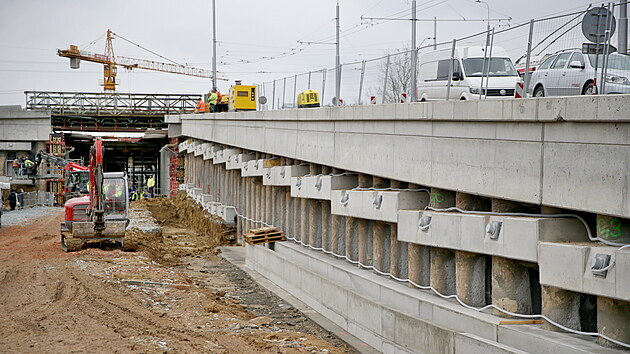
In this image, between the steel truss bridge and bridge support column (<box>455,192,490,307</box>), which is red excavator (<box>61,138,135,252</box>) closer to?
bridge support column (<box>455,192,490,307</box>)

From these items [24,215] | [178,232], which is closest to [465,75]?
[178,232]

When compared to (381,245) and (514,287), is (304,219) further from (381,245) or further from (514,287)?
(514,287)

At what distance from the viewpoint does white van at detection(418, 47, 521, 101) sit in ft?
58.3

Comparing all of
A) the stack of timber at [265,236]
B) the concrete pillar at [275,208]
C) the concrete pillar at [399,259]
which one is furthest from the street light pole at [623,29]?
the concrete pillar at [275,208]

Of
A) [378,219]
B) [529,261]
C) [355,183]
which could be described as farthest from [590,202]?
[355,183]

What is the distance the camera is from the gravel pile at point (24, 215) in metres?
46.1

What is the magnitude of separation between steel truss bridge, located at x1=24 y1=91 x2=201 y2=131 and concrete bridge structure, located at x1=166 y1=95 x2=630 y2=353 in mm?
55045

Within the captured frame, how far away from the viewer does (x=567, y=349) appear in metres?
11.7

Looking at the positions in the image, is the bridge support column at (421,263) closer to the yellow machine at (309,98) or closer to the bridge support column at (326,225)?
the bridge support column at (326,225)

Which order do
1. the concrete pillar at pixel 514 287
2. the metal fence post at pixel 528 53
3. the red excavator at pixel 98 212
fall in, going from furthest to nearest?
the red excavator at pixel 98 212, the metal fence post at pixel 528 53, the concrete pillar at pixel 514 287

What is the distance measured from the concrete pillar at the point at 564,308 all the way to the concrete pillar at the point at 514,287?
3.98ft

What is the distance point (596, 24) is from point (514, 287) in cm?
461

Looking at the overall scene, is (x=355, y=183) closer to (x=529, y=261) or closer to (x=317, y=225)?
(x=317, y=225)

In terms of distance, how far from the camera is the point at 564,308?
1275 centimetres
